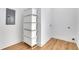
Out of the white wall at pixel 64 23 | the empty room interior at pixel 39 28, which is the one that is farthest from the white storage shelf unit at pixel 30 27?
the white wall at pixel 64 23

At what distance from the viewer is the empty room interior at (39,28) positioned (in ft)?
Result: 2.55

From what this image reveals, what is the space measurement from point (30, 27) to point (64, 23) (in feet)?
1.31

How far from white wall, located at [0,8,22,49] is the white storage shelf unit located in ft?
0.22

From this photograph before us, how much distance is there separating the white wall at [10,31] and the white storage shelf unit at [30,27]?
67 millimetres

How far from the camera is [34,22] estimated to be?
0.81 meters

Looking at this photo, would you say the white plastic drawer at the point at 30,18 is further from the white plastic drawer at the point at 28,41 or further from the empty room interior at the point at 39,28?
the white plastic drawer at the point at 28,41

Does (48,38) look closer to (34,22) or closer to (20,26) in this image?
(34,22)

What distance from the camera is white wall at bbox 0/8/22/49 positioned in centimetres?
77

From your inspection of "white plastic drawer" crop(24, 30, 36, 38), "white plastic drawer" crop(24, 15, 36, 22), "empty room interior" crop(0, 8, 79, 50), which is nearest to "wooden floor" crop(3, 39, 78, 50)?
"empty room interior" crop(0, 8, 79, 50)

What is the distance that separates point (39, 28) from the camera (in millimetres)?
831

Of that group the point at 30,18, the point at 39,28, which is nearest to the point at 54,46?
the point at 39,28

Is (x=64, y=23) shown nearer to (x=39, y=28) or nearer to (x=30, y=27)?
(x=39, y=28)
